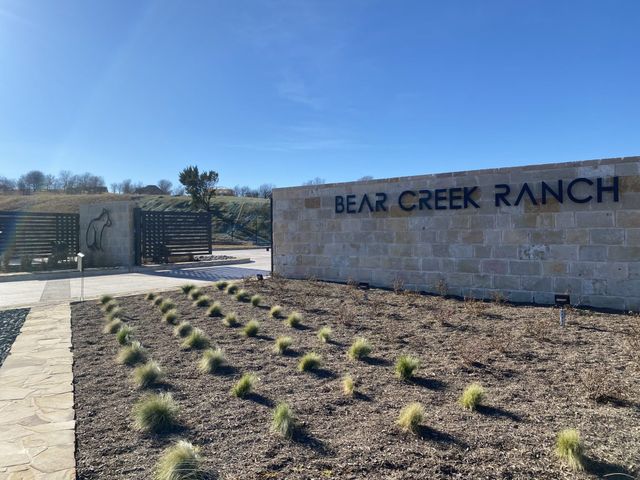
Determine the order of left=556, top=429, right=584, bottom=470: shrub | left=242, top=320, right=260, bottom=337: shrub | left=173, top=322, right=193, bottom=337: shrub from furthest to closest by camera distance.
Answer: left=173, top=322, right=193, bottom=337: shrub, left=242, top=320, right=260, bottom=337: shrub, left=556, top=429, right=584, bottom=470: shrub

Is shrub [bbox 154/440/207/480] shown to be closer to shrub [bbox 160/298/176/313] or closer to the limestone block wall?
shrub [bbox 160/298/176/313]

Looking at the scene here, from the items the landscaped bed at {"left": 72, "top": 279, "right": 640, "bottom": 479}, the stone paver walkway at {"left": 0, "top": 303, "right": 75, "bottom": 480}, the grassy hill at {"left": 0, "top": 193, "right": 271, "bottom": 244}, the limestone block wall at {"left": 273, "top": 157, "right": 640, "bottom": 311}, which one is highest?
the grassy hill at {"left": 0, "top": 193, "right": 271, "bottom": 244}

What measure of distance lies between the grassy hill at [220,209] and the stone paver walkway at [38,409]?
134ft

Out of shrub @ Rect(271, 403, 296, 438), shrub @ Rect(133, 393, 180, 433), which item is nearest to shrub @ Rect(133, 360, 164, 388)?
shrub @ Rect(133, 393, 180, 433)

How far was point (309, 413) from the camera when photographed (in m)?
4.05

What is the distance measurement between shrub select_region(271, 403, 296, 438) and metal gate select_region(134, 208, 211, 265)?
17.8 meters

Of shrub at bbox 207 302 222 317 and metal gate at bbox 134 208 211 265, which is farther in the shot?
metal gate at bbox 134 208 211 265

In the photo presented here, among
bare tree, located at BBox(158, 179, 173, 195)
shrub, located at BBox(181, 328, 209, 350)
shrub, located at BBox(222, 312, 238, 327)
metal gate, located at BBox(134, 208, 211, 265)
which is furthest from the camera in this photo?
bare tree, located at BBox(158, 179, 173, 195)

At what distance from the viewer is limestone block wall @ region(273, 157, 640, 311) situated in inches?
313

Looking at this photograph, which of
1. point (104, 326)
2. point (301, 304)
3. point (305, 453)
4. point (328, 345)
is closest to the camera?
point (305, 453)

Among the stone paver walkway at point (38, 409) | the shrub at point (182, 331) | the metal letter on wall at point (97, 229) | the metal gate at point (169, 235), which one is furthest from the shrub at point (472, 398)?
the metal letter on wall at point (97, 229)

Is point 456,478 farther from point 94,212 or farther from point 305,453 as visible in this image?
point 94,212

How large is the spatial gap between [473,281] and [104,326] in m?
6.80

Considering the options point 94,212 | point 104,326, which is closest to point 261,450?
point 104,326
